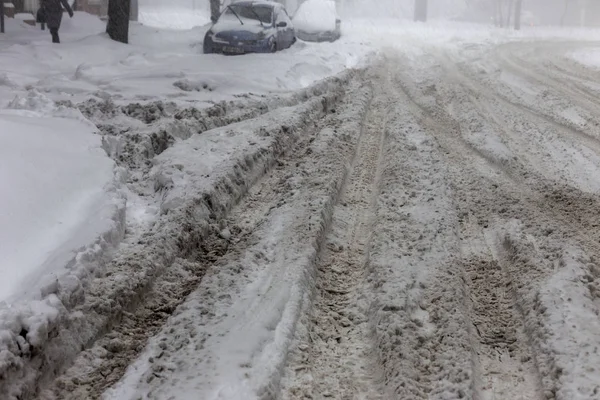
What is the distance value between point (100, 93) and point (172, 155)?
11.9 ft

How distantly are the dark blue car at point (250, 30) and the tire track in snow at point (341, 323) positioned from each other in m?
9.50

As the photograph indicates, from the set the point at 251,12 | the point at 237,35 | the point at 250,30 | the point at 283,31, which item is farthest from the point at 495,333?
the point at 251,12

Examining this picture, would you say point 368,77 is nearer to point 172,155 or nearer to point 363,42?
point 172,155

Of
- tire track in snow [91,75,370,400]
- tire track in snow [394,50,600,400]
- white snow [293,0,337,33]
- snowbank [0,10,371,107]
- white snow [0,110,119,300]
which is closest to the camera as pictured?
tire track in snow [91,75,370,400]

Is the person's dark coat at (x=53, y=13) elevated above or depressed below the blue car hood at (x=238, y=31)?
above

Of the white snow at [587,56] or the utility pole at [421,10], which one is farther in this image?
the utility pole at [421,10]

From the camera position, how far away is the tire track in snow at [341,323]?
290 centimetres

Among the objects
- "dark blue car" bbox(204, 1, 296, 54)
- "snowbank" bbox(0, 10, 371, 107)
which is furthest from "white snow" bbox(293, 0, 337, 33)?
"snowbank" bbox(0, 10, 371, 107)

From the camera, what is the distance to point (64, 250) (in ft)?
11.7

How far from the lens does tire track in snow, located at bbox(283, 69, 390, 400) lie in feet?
9.53

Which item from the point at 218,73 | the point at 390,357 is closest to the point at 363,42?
the point at 218,73

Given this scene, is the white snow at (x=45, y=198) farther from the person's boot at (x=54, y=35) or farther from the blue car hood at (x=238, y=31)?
the person's boot at (x=54, y=35)

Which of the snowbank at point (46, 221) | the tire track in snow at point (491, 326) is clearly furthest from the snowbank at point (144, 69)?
the tire track in snow at point (491, 326)

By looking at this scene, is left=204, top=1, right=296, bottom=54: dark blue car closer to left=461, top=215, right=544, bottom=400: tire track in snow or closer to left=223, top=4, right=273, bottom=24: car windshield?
left=223, top=4, right=273, bottom=24: car windshield
